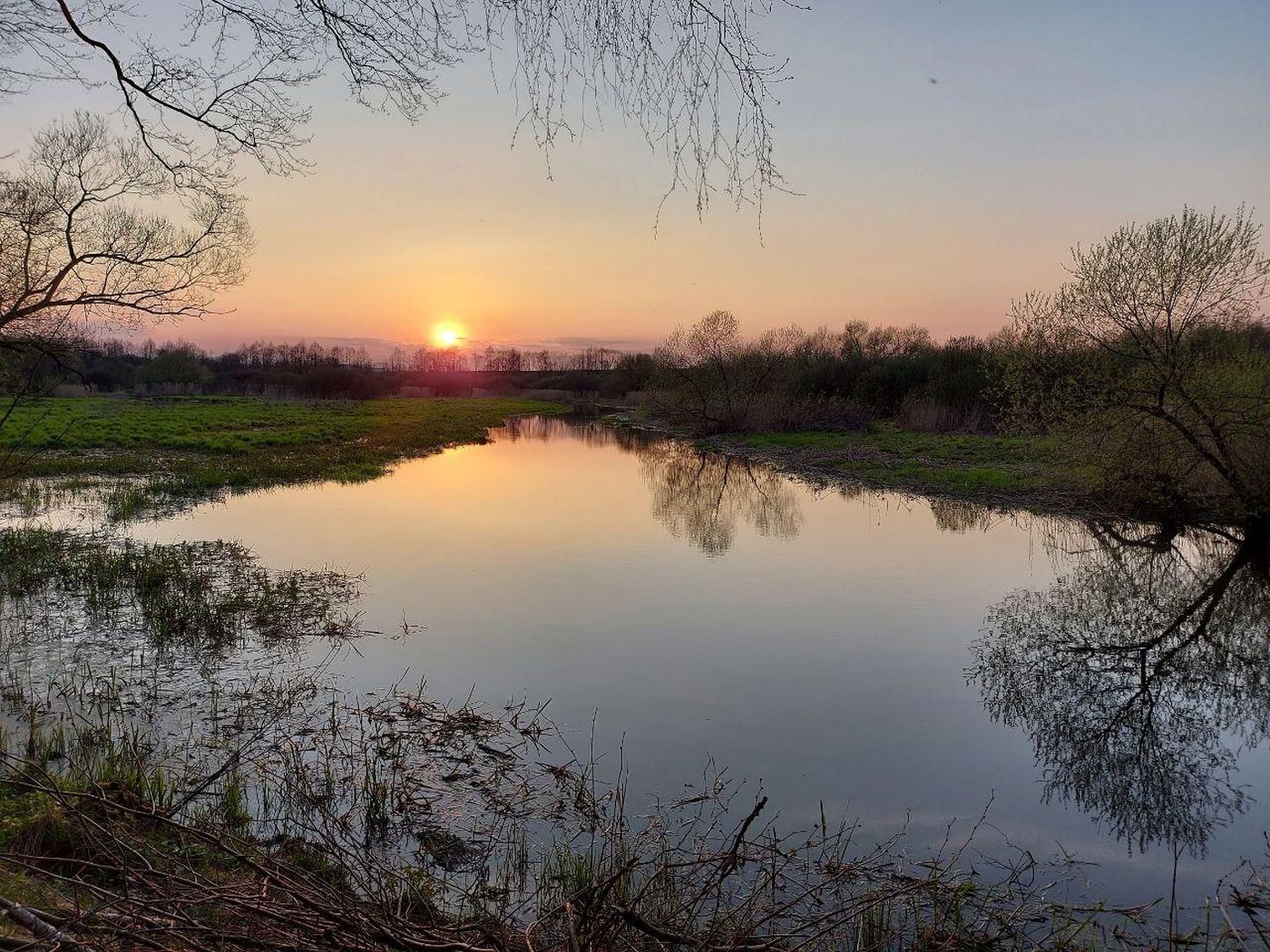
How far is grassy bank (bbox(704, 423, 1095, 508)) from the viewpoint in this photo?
17969 mm

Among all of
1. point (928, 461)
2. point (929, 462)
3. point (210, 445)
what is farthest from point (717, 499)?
point (210, 445)

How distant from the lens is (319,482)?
20078 mm

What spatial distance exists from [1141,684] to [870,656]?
2.41m

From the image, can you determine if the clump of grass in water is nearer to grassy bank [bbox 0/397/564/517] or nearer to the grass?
grassy bank [bbox 0/397/564/517]

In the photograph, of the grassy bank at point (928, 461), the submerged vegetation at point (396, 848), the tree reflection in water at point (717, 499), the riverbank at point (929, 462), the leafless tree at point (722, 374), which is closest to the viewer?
the submerged vegetation at point (396, 848)

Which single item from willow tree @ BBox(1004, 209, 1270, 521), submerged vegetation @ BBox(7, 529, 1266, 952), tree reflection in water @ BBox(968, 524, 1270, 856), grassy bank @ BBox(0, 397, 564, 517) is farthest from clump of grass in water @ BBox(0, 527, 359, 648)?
willow tree @ BBox(1004, 209, 1270, 521)

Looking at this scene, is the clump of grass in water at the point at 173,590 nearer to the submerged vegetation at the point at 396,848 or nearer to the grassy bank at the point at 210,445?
the submerged vegetation at the point at 396,848

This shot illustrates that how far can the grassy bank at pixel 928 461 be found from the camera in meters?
18.0

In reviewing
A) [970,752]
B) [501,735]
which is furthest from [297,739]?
[970,752]

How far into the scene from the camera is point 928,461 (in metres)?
24.0

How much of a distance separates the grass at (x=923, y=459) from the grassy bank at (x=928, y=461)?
0.07 ft

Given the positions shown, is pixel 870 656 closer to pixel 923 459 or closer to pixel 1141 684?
pixel 1141 684

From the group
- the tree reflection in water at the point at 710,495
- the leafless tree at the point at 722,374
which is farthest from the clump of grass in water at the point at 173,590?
the leafless tree at the point at 722,374

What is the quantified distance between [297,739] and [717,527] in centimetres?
988
